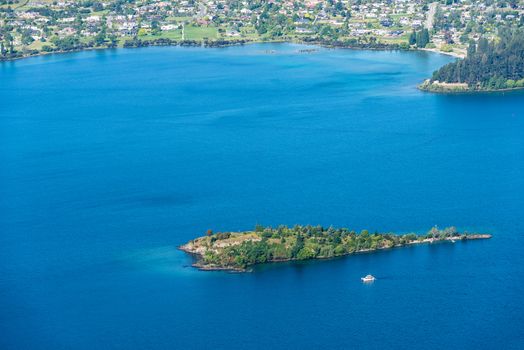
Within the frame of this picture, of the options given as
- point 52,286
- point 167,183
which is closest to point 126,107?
point 167,183

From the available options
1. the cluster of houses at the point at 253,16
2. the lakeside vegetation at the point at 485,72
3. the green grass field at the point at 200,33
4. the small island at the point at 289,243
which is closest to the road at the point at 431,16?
the cluster of houses at the point at 253,16

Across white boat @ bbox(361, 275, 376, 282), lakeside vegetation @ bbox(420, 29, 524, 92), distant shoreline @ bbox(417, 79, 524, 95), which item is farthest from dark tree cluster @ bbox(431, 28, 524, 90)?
white boat @ bbox(361, 275, 376, 282)

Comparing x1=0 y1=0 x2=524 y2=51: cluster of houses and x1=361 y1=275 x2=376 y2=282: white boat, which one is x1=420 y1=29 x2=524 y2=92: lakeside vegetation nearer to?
x1=0 y1=0 x2=524 y2=51: cluster of houses

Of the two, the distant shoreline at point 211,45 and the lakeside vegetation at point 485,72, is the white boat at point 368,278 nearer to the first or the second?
the lakeside vegetation at point 485,72

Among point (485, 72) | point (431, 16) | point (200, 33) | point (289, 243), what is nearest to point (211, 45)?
point (200, 33)

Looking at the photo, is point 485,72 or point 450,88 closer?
point 450,88

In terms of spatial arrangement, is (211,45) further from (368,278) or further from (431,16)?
(368,278)
